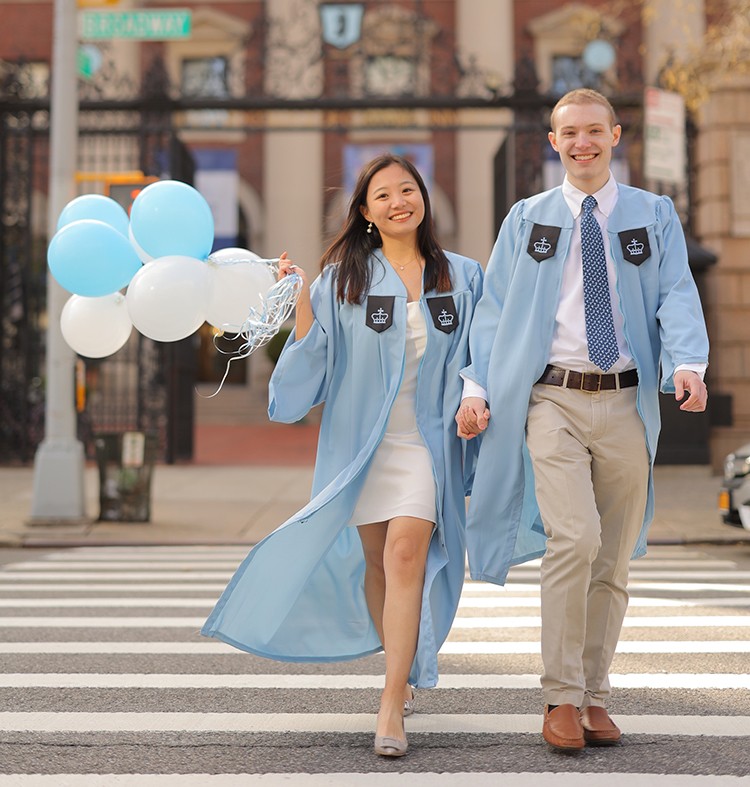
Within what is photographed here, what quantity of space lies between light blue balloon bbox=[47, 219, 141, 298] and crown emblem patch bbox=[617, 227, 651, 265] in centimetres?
241

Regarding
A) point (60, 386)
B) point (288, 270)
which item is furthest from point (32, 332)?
point (288, 270)

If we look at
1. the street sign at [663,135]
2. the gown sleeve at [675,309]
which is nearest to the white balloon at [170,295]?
the gown sleeve at [675,309]

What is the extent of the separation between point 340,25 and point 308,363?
50.2 feet

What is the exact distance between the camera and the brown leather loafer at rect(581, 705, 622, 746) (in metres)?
4.15

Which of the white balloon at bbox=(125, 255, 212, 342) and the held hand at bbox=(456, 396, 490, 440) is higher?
the white balloon at bbox=(125, 255, 212, 342)

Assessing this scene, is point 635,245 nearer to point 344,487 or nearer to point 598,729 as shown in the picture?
point 344,487

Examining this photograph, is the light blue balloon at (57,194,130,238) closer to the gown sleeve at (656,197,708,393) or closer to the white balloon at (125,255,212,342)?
the white balloon at (125,255,212,342)

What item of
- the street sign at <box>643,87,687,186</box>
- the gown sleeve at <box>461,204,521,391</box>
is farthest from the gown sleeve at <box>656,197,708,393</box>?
the street sign at <box>643,87,687,186</box>

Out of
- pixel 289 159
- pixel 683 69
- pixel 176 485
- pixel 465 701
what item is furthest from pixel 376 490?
pixel 289 159

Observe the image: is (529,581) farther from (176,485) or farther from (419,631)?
(176,485)

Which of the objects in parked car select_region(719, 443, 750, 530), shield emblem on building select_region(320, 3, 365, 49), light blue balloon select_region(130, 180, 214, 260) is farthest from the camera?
shield emblem on building select_region(320, 3, 365, 49)

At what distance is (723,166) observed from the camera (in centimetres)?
1638

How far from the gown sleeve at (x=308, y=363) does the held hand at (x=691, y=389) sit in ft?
4.23

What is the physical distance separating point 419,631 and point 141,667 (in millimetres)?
1988
